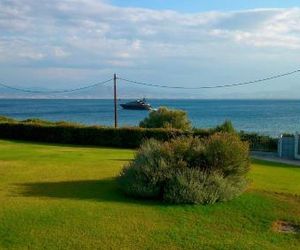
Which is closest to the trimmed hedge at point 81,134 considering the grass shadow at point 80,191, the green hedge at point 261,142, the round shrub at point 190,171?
the green hedge at point 261,142

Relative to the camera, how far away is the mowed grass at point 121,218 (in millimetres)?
9430

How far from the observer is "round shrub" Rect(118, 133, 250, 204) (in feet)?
39.8

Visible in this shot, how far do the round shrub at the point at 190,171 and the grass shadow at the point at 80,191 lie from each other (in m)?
0.31

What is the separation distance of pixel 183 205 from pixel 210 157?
6.55 feet

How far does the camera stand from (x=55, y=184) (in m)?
13.8

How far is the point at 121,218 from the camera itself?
1062 cm

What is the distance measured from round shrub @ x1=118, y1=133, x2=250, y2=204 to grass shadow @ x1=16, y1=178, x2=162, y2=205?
31cm

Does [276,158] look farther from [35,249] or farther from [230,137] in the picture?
[35,249]

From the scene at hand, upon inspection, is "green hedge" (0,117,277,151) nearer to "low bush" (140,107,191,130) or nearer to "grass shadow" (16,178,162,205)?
"low bush" (140,107,191,130)

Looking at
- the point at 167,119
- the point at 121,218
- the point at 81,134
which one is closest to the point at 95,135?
the point at 81,134

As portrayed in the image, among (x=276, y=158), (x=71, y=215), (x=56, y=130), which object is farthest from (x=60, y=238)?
(x=56, y=130)

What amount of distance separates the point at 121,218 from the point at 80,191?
258cm

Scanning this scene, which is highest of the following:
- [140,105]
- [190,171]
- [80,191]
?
[190,171]

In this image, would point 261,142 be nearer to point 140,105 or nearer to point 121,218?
point 121,218
